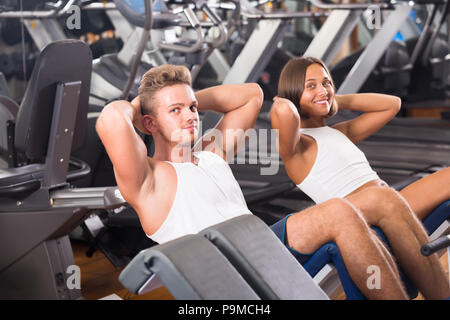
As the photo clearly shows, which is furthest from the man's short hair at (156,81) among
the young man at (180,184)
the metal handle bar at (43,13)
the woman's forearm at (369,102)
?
the metal handle bar at (43,13)

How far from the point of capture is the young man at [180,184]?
184cm

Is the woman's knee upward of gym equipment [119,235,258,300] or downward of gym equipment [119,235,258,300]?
downward

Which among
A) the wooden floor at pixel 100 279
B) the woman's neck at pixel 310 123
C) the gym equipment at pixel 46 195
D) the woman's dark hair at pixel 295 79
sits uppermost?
the woman's dark hair at pixel 295 79

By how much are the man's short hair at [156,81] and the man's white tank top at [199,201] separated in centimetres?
20

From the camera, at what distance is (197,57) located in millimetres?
4555

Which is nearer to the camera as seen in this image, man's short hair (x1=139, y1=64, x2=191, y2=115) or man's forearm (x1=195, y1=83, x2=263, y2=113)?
man's short hair (x1=139, y1=64, x2=191, y2=115)

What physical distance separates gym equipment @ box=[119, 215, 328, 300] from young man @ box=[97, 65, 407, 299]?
0.66 ft

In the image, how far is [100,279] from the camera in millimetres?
3314

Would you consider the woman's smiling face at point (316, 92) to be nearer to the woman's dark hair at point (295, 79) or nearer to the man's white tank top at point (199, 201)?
the woman's dark hair at point (295, 79)

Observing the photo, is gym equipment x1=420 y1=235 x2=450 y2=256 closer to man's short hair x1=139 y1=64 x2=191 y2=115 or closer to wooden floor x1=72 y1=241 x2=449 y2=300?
man's short hair x1=139 y1=64 x2=191 y2=115

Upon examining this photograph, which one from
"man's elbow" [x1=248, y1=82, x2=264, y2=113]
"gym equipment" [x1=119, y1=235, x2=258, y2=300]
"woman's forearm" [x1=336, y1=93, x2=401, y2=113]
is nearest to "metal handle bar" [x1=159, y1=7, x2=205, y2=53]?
"woman's forearm" [x1=336, y1=93, x2=401, y2=113]

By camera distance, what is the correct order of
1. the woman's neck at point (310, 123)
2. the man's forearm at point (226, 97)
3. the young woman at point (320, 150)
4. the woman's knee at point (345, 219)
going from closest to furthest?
the woman's knee at point (345, 219)
the man's forearm at point (226, 97)
the young woman at point (320, 150)
the woman's neck at point (310, 123)

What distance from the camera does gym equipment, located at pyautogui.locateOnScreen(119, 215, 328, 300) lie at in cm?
152
